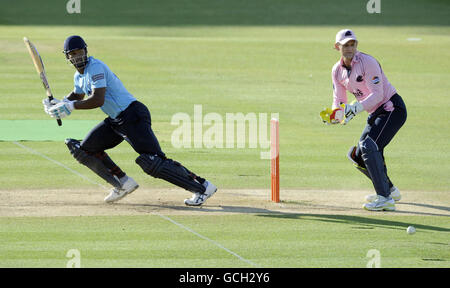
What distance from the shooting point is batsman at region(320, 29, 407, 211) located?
916 centimetres

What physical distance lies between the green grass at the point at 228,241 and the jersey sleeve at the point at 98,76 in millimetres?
1511

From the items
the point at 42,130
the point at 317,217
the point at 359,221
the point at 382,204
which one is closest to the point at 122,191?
the point at 317,217

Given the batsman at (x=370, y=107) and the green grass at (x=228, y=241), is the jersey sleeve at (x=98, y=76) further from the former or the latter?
the batsman at (x=370, y=107)

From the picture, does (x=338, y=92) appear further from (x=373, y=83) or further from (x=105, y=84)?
(x=105, y=84)

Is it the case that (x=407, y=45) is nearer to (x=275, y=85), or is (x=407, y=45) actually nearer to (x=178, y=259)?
(x=275, y=85)

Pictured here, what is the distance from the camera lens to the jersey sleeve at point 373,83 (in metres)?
9.13

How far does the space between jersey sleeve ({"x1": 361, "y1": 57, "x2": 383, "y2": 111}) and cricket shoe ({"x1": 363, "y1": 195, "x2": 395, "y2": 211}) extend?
110cm

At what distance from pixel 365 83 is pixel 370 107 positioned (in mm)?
289

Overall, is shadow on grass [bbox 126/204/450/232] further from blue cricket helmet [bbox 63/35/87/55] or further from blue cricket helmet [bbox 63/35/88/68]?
blue cricket helmet [bbox 63/35/87/55]

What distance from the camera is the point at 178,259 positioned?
760 centimetres
